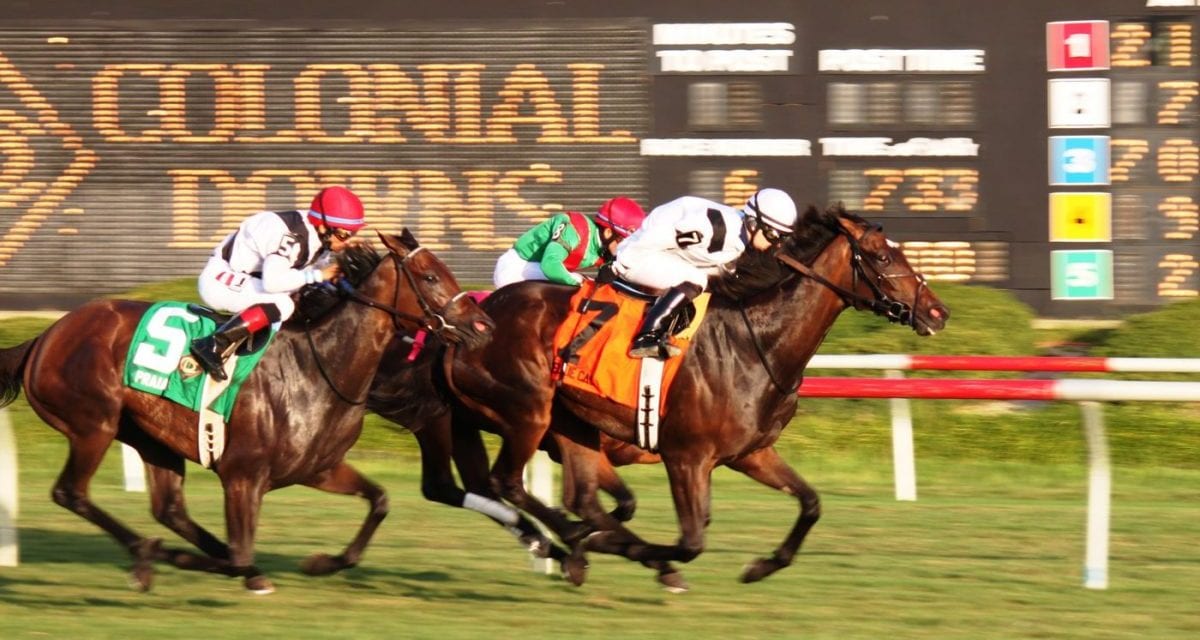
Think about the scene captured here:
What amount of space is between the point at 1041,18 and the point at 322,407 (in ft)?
24.5

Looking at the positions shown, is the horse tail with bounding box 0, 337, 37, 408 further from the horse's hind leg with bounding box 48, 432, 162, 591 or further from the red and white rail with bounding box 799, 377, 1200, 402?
the red and white rail with bounding box 799, 377, 1200, 402

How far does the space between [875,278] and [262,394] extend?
2.12 meters

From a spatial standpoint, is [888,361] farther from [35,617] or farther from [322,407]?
[35,617]

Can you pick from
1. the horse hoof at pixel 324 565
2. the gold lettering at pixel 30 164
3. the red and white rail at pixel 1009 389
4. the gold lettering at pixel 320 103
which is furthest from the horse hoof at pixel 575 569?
the gold lettering at pixel 30 164

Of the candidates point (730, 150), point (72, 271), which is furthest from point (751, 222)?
point (72, 271)

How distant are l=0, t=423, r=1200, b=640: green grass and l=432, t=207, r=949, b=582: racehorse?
29 cm

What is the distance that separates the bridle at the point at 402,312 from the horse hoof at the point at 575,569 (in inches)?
35.5

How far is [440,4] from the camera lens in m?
12.6

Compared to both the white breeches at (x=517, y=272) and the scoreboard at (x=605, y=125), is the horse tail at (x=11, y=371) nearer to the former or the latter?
the white breeches at (x=517, y=272)

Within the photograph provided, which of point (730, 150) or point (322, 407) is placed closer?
point (322, 407)

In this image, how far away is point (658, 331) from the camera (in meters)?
6.21

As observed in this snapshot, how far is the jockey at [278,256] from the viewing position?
244 inches

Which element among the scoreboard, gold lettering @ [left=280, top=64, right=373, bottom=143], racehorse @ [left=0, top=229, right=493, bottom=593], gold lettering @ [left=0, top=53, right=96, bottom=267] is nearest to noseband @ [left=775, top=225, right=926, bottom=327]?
racehorse @ [left=0, top=229, right=493, bottom=593]

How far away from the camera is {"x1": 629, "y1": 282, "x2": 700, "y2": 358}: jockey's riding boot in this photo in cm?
621
